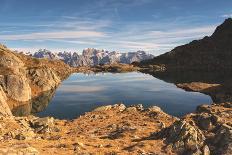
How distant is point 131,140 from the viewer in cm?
4541

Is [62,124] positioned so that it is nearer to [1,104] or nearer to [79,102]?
[1,104]

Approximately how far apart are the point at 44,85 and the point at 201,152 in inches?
5442

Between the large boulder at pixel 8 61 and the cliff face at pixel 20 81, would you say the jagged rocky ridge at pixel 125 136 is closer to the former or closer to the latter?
the cliff face at pixel 20 81

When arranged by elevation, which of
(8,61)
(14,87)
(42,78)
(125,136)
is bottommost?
(125,136)

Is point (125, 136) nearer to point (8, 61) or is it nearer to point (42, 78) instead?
point (8, 61)

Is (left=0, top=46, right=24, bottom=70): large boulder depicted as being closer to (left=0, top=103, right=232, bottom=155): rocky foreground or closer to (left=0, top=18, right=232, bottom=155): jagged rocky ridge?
(left=0, top=18, right=232, bottom=155): jagged rocky ridge

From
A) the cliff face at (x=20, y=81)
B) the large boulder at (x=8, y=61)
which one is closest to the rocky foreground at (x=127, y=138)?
the cliff face at (x=20, y=81)

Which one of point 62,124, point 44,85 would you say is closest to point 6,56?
point 44,85

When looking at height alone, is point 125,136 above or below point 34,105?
above

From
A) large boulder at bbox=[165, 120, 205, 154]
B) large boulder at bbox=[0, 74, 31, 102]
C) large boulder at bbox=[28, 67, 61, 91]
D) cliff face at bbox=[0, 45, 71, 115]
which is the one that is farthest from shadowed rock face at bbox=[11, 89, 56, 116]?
large boulder at bbox=[165, 120, 205, 154]

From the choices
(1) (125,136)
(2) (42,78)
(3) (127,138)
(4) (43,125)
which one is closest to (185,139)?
(3) (127,138)

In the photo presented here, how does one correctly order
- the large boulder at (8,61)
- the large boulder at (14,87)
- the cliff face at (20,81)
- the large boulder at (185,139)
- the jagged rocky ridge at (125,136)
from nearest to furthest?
1. the large boulder at (185,139)
2. the jagged rocky ridge at (125,136)
3. the cliff face at (20,81)
4. the large boulder at (14,87)
5. the large boulder at (8,61)

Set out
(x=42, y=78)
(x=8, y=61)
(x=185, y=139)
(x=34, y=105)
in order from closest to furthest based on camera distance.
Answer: (x=185, y=139) → (x=34, y=105) → (x=8, y=61) → (x=42, y=78)

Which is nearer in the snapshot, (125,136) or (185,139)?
(185,139)
